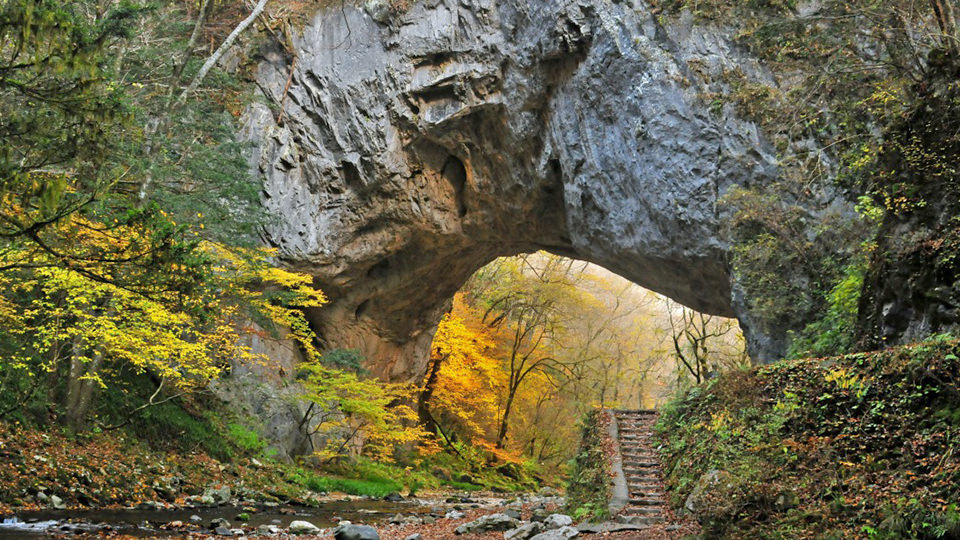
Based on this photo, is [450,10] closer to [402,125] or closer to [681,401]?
[402,125]

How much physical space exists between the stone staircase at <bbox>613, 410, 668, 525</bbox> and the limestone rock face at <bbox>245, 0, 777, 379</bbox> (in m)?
3.29

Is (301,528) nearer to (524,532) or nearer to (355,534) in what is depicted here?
(355,534)

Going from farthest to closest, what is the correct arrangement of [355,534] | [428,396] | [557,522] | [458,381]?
1. [428,396]
2. [458,381]
3. [557,522]
4. [355,534]


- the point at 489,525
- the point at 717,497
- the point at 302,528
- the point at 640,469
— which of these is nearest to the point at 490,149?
the point at 640,469

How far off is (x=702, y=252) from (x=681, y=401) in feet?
10.6

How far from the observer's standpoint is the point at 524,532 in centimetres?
796

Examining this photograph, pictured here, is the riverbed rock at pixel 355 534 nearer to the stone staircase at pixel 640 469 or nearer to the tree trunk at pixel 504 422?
the stone staircase at pixel 640 469

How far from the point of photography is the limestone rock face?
12.9m

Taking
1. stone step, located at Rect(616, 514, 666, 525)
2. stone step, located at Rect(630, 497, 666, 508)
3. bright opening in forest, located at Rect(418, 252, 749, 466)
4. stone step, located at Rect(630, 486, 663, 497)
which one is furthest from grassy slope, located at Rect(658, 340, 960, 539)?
bright opening in forest, located at Rect(418, 252, 749, 466)

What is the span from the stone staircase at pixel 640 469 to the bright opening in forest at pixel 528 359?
874 cm

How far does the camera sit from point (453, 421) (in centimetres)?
2436

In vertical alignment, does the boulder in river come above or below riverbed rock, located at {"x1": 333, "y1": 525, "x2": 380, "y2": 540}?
below

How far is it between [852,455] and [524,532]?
4066 mm

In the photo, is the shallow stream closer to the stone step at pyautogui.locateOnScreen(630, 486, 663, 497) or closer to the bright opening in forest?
the stone step at pyautogui.locateOnScreen(630, 486, 663, 497)
